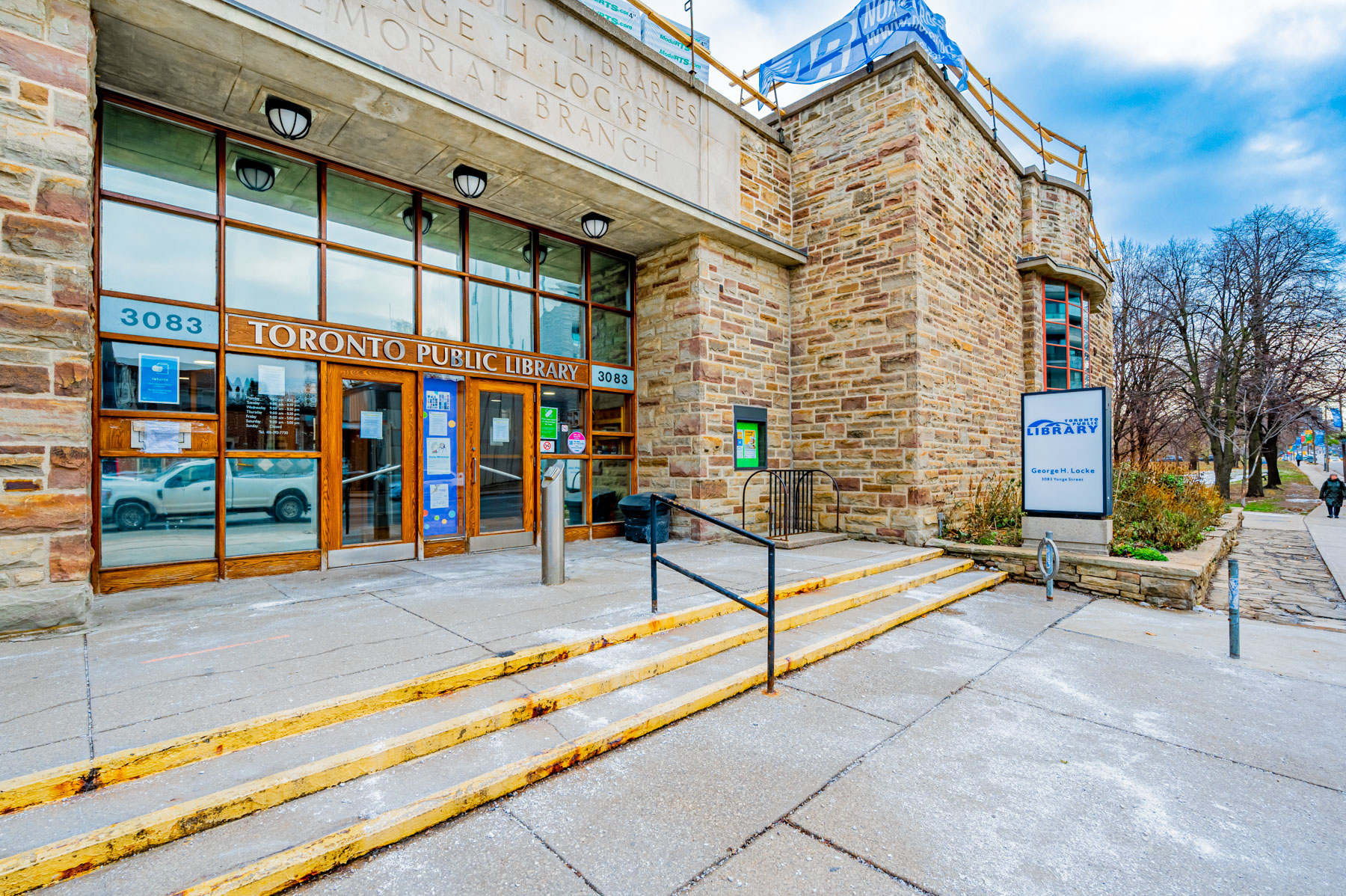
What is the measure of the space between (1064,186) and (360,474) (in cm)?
1422

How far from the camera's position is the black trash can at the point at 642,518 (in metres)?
8.21

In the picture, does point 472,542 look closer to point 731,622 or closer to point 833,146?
point 731,622

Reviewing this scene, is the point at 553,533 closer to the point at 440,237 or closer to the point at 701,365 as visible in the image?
the point at 701,365

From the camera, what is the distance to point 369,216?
265 inches

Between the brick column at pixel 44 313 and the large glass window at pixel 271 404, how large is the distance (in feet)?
4.80

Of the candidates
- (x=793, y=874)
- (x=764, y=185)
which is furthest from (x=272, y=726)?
(x=764, y=185)

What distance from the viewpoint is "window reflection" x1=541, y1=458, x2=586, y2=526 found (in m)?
8.33

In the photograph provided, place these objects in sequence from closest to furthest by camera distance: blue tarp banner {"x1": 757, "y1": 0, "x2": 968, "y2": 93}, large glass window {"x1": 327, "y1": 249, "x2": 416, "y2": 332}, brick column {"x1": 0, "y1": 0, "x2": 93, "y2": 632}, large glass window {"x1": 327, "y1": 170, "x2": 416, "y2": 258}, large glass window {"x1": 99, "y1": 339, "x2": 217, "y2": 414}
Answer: brick column {"x1": 0, "y1": 0, "x2": 93, "y2": 632}, large glass window {"x1": 99, "y1": 339, "x2": 217, "y2": 414}, large glass window {"x1": 327, "y1": 249, "x2": 416, "y2": 332}, large glass window {"x1": 327, "y1": 170, "x2": 416, "y2": 258}, blue tarp banner {"x1": 757, "y1": 0, "x2": 968, "y2": 93}

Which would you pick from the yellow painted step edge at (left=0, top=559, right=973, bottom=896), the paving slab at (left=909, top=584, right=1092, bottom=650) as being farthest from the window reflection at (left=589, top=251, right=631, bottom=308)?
the yellow painted step edge at (left=0, top=559, right=973, bottom=896)

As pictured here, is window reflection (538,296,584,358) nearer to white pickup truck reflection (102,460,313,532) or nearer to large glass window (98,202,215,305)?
white pickup truck reflection (102,460,313,532)

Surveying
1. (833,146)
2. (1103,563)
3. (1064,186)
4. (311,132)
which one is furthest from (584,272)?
(1064,186)

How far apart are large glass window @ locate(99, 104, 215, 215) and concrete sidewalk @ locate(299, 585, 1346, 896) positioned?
6.12m

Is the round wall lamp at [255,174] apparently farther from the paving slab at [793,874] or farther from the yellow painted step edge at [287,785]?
the paving slab at [793,874]

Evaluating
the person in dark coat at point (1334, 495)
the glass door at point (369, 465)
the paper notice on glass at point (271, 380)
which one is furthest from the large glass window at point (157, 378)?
the person in dark coat at point (1334, 495)
